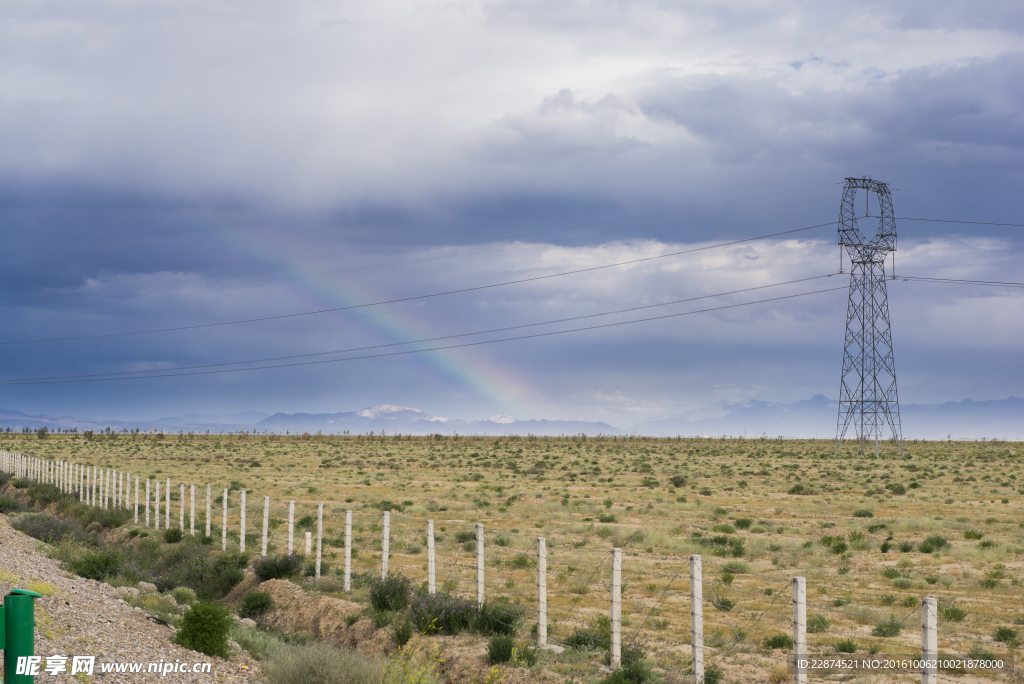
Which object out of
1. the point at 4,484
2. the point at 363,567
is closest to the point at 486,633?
the point at 363,567

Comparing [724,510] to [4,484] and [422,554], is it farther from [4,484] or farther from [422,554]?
[4,484]

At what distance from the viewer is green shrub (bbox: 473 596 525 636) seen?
15375 mm

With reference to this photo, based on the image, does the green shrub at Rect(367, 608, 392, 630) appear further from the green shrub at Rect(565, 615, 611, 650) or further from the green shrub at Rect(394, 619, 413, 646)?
the green shrub at Rect(565, 615, 611, 650)

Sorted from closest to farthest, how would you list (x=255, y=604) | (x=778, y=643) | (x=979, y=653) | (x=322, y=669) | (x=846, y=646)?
(x=322, y=669) < (x=979, y=653) < (x=846, y=646) < (x=778, y=643) < (x=255, y=604)

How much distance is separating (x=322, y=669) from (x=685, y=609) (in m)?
10.9

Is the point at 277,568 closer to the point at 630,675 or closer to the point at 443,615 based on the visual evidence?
the point at 443,615

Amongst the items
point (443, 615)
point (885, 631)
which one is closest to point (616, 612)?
point (443, 615)

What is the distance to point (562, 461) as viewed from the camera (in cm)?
8625

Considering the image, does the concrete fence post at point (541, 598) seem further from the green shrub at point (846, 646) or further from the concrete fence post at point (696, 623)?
the green shrub at point (846, 646)

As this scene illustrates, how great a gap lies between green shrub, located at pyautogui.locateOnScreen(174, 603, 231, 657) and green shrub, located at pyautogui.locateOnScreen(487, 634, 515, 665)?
4424mm

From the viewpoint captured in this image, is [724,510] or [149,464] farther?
[149,464]

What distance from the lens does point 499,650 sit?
44.6 feet

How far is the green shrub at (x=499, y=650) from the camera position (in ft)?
44.4

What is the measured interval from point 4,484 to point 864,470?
6582 cm
